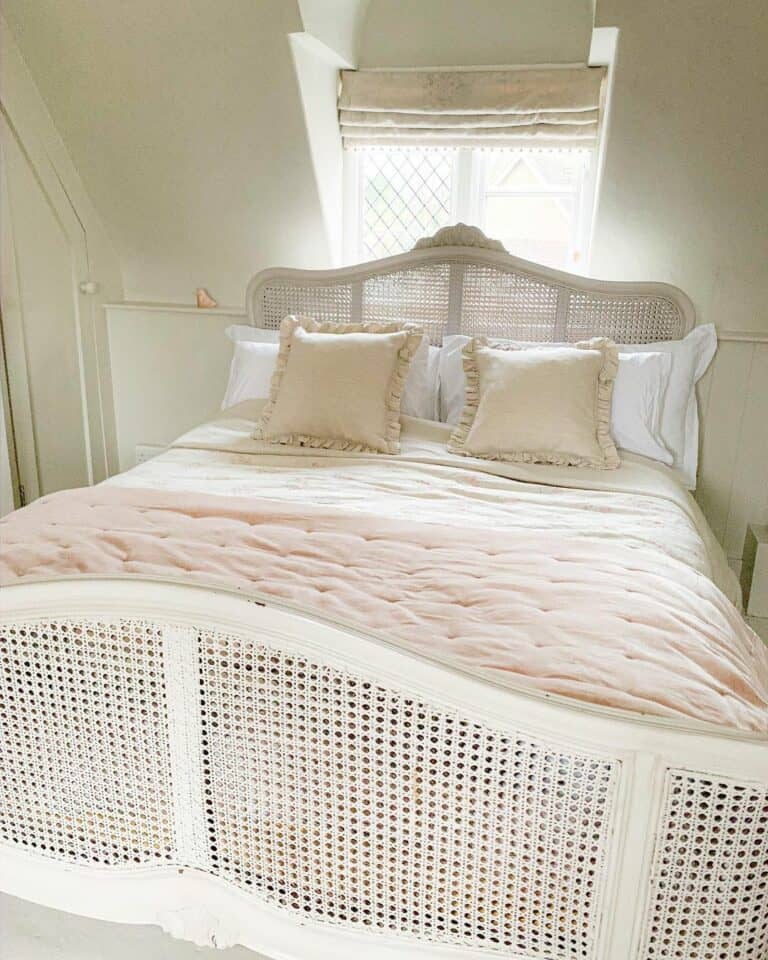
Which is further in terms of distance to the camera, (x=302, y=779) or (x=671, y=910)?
(x=302, y=779)

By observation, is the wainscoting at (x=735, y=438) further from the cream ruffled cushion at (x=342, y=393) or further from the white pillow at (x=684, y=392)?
the cream ruffled cushion at (x=342, y=393)

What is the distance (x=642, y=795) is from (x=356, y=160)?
2.84 meters

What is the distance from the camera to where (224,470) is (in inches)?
94.2

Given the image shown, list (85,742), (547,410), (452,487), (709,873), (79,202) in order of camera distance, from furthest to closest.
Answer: (79,202) < (547,410) < (452,487) < (85,742) < (709,873)

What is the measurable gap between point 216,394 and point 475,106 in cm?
159

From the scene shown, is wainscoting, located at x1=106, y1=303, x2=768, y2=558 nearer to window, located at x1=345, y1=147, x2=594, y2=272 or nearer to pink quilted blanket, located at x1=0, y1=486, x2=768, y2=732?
window, located at x1=345, y1=147, x2=594, y2=272

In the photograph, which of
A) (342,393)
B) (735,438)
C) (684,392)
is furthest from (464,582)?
(735,438)

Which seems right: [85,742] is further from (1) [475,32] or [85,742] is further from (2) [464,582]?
(1) [475,32]

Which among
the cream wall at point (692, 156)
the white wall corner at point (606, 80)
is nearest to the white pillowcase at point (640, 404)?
the cream wall at point (692, 156)

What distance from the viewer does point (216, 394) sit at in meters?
3.59

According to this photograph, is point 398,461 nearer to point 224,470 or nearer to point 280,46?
point 224,470

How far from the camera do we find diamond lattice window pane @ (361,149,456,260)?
3.23 metres

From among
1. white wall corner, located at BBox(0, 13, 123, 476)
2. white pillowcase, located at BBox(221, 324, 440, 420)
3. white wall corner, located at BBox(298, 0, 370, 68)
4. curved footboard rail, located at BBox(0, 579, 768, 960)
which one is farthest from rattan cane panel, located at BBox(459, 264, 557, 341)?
curved footboard rail, located at BBox(0, 579, 768, 960)

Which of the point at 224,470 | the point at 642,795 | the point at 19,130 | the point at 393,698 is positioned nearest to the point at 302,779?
the point at 393,698
